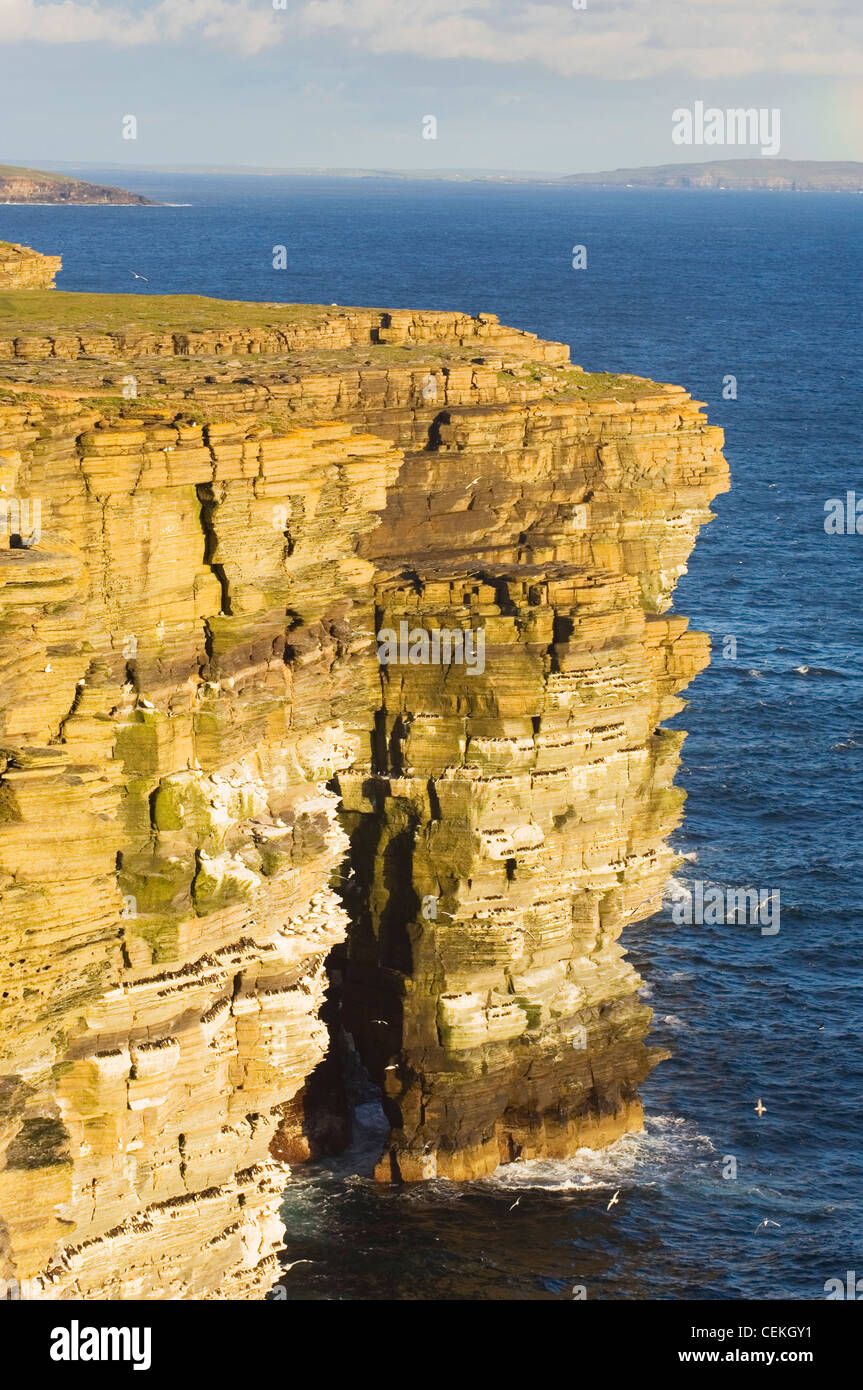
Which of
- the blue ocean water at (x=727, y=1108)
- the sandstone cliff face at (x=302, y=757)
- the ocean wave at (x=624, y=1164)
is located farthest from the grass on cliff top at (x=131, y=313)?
the ocean wave at (x=624, y=1164)

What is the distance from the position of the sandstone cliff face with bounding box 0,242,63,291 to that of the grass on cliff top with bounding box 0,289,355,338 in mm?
3852

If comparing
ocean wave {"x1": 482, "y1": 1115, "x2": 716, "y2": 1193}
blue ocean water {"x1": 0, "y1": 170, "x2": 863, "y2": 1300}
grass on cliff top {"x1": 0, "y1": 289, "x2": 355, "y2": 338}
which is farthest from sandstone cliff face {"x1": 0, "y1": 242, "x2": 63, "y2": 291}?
ocean wave {"x1": 482, "y1": 1115, "x2": 716, "y2": 1193}

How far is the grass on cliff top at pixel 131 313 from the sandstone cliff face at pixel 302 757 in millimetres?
1040

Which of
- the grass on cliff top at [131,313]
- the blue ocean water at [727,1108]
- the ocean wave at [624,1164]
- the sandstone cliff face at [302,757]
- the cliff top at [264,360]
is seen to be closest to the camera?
the sandstone cliff face at [302,757]

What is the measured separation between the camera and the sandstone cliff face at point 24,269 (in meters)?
80.2

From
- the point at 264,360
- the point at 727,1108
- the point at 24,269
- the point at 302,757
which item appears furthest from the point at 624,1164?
the point at 24,269

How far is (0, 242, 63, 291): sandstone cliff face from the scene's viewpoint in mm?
80250

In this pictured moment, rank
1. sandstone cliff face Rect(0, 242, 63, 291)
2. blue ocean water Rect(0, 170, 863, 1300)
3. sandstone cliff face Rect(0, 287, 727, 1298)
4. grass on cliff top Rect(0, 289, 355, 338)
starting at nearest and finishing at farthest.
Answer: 1. sandstone cliff face Rect(0, 287, 727, 1298)
2. blue ocean water Rect(0, 170, 863, 1300)
3. grass on cliff top Rect(0, 289, 355, 338)
4. sandstone cliff face Rect(0, 242, 63, 291)

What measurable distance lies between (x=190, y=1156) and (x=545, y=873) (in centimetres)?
1511

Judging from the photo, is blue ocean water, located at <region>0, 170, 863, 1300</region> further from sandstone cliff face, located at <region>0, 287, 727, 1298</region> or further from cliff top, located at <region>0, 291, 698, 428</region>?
cliff top, located at <region>0, 291, 698, 428</region>

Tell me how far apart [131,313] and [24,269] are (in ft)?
46.0

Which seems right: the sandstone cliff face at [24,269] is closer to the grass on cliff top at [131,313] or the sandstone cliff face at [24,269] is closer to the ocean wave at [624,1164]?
the grass on cliff top at [131,313]

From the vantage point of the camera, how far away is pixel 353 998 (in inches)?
2418

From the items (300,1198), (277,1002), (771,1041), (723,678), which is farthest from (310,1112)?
(723,678)
